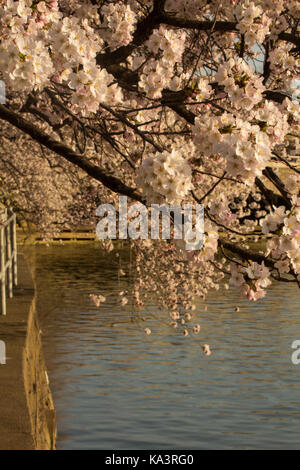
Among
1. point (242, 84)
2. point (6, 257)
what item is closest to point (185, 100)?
point (242, 84)

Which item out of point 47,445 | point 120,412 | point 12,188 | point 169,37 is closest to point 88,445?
point 120,412

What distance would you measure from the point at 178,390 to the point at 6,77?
32.6 feet

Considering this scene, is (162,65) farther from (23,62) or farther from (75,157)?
(23,62)

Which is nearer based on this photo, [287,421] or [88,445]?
[88,445]

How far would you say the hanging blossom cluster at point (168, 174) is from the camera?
545 cm

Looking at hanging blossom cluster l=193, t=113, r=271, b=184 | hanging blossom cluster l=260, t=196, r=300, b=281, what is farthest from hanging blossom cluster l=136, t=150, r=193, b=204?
hanging blossom cluster l=260, t=196, r=300, b=281

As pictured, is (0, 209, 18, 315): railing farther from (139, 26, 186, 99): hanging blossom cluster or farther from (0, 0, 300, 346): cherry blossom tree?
(139, 26, 186, 99): hanging blossom cluster

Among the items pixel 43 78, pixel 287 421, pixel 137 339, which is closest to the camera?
pixel 43 78

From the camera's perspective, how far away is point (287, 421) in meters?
13.1

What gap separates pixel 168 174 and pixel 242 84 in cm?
136

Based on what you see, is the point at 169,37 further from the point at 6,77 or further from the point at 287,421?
the point at 287,421

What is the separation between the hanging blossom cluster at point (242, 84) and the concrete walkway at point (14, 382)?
2746mm

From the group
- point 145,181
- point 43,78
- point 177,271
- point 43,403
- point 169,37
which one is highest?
point 169,37

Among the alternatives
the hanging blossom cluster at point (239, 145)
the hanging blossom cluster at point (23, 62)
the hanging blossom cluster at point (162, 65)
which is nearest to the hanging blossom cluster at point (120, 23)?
the hanging blossom cluster at point (162, 65)
